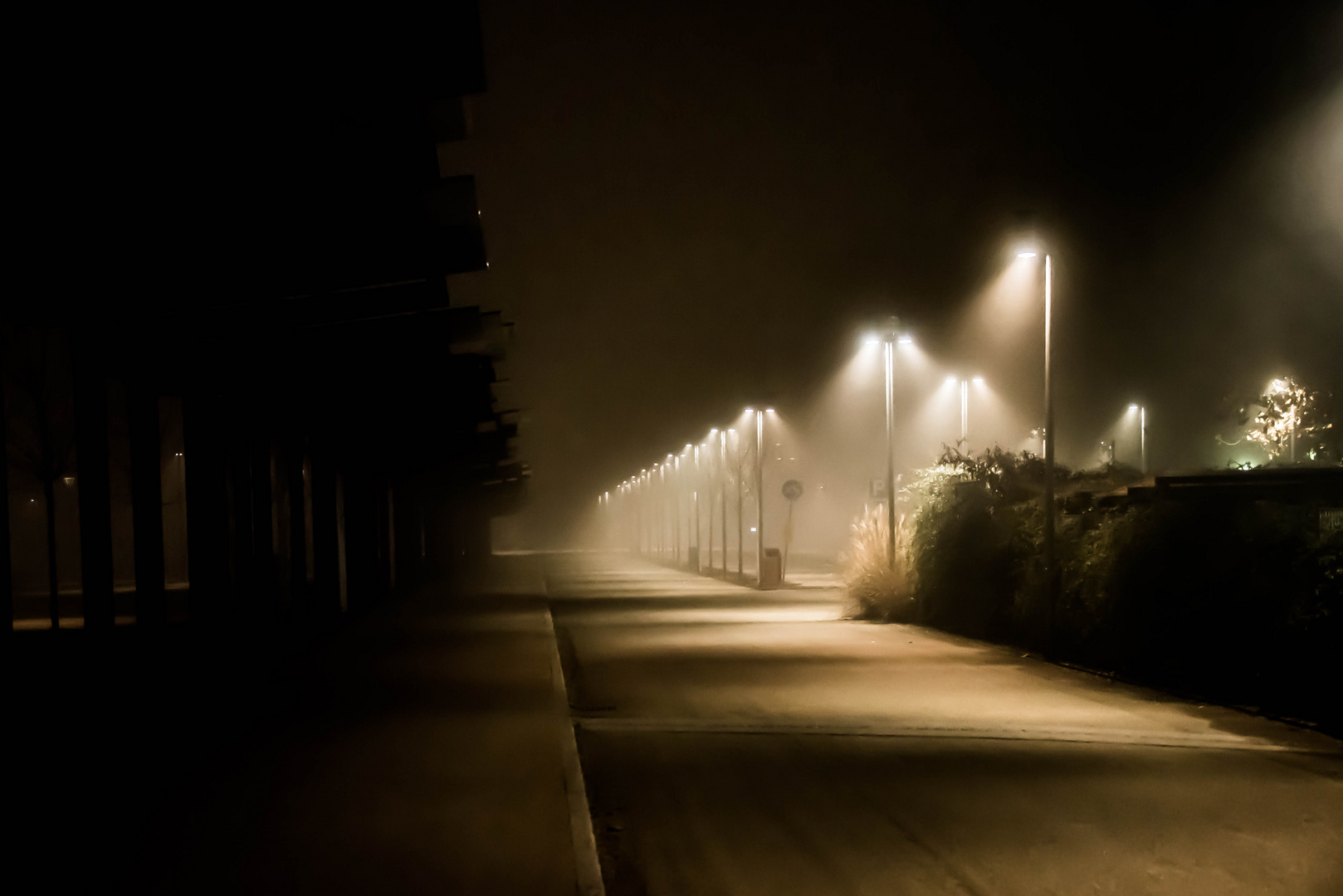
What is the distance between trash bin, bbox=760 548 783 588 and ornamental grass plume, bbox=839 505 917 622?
34.6 ft

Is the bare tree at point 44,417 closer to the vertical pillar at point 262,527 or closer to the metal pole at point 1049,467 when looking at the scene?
the vertical pillar at point 262,527

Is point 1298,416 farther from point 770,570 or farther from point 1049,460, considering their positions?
point 1049,460

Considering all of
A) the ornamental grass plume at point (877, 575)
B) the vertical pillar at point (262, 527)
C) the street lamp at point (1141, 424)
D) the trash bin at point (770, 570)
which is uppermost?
the street lamp at point (1141, 424)

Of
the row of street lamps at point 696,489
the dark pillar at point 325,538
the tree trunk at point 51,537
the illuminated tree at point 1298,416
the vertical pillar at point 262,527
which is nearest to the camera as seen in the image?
the vertical pillar at point 262,527

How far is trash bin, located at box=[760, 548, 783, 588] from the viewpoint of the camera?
42312 millimetres

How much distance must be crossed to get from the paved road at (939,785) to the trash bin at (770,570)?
23051 mm

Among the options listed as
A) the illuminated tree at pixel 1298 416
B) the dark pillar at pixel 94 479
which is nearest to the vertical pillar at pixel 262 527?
the dark pillar at pixel 94 479

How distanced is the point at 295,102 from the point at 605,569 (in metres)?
60.2

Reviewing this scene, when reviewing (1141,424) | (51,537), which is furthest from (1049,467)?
(1141,424)

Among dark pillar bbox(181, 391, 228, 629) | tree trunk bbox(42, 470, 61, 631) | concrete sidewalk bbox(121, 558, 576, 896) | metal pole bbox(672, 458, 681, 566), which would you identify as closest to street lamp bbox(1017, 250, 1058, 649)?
concrete sidewalk bbox(121, 558, 576, 896)

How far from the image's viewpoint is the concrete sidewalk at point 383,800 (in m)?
6.83

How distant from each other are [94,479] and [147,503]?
2107mm

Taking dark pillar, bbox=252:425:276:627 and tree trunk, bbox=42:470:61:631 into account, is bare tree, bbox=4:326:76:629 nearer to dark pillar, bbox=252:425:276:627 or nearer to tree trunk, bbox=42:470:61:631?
tree trunk, bbox=42:470:61:631

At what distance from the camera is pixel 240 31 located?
8.70 meters
